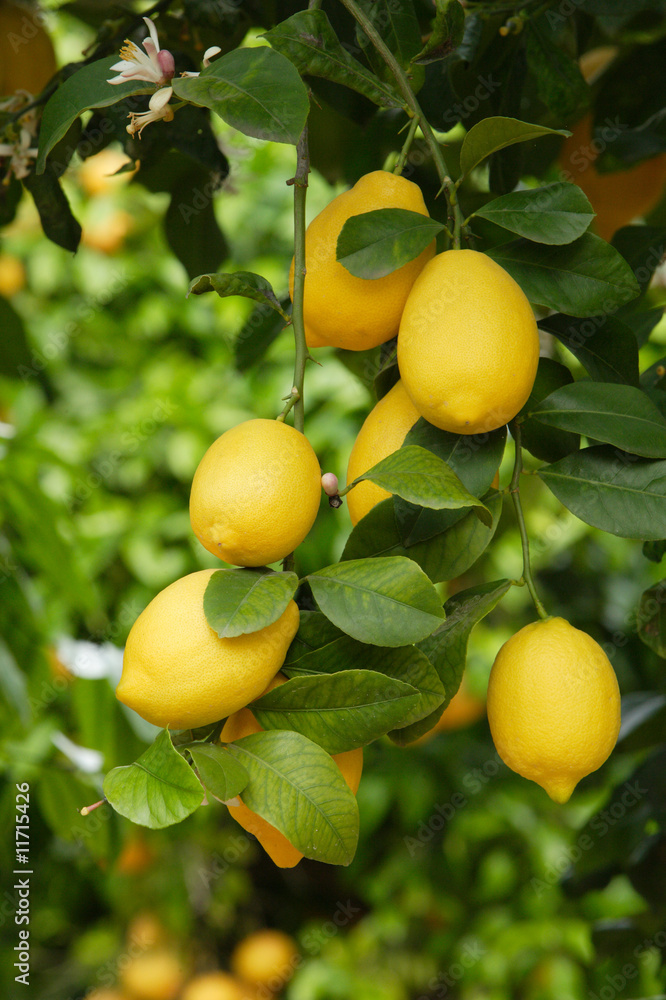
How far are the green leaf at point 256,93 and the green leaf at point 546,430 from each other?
19 cm

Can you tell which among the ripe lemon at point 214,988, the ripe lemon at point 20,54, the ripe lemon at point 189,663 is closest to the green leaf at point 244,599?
the ripe lemon at point 189,663

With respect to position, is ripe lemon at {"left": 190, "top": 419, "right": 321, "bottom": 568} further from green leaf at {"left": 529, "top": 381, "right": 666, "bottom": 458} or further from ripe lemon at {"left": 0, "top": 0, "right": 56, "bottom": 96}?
ripe lemon at {"left": 0, "top": 0, "right": 56, "bottom": 96}

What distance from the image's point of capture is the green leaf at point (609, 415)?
395 mm

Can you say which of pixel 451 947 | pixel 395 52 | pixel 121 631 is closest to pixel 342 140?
pixel 395 52

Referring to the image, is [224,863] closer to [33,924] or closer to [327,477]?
[33,924]

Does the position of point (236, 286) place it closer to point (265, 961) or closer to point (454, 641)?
point (454, 641)

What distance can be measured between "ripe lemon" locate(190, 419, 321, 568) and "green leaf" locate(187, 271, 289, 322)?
2.4 inches

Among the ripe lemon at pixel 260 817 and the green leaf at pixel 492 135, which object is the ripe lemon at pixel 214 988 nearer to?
the ripe lemon at pixel 260 817

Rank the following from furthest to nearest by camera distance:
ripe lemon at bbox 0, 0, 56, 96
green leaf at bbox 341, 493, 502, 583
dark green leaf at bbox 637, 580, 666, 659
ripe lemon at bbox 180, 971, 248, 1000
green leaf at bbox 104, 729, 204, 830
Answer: ripe lemon at bbox 180, 971, 248, 1000 < ripe lemon at bbox 0, 0, 56, 96 < dark green leaf at bbox 637, 580, 666, 659 < green leaf at bbox 341, 493, 502, 583 < green leaf at bbox 104, 729, 204, 830

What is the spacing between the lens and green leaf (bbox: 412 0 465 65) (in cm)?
41

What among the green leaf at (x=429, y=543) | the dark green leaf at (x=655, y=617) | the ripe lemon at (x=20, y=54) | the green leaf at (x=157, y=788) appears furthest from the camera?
the ripe lemon at (x=20, y=54)

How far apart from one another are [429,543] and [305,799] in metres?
0.14

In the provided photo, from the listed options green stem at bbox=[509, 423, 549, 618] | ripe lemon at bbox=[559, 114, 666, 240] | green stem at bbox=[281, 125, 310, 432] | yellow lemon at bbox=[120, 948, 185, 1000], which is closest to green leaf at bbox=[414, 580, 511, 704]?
green stem at bbox=[509, 423, 549, 618]

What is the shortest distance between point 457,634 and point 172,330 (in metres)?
1.38
